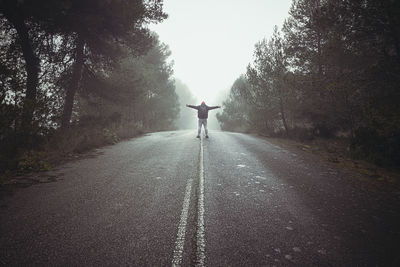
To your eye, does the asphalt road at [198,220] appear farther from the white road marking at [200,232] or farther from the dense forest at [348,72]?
the dense forest at [348,72]

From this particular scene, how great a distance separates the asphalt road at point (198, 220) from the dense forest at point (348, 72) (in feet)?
8.83

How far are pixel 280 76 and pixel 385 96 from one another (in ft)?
22.2

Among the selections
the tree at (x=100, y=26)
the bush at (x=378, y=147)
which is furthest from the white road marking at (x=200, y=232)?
the tree at (x=100, y=26)

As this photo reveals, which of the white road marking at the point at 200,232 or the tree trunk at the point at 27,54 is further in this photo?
the tree trunk at the point at 27,54

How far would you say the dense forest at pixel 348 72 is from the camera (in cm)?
631

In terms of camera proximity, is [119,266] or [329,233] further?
[329,233]

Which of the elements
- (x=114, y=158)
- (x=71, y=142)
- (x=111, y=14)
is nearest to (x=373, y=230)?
(x=114, y=158)

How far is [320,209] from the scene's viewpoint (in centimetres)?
316

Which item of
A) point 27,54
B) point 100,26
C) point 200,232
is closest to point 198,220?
point 200,232

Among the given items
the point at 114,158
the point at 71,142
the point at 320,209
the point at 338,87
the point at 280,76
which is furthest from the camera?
the point at 280,76

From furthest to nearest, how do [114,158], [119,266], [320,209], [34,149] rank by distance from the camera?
[114,158]
[34,149]
[320,209]
[119,266]

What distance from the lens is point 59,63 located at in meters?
9.61

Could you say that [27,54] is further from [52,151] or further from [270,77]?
[270,77]

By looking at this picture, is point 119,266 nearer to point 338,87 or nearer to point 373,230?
point 373,230
